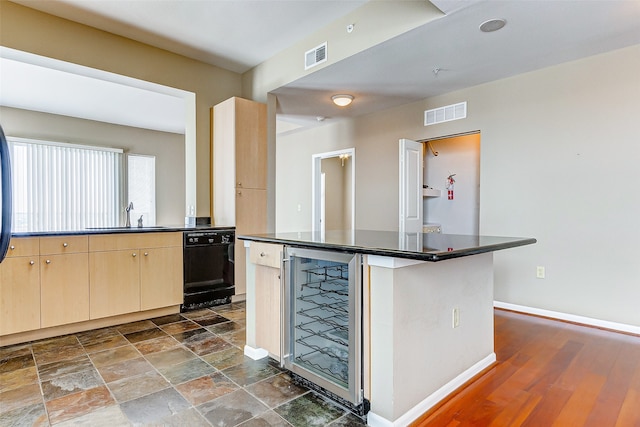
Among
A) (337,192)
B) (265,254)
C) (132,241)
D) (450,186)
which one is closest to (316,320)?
(265,254)

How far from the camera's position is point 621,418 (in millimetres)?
1736

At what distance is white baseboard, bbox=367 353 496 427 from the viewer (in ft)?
5.34

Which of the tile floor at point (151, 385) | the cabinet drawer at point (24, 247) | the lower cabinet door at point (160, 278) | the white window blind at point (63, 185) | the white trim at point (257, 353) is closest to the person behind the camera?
the tile floor at point (151, 385)

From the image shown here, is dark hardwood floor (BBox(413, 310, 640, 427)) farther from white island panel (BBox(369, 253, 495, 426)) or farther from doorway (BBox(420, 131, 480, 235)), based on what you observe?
doorway (BBox(420, 131, 480, 235))

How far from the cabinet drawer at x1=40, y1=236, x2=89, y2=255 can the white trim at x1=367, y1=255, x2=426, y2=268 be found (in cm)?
262

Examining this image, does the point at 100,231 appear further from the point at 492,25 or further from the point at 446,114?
the point at 446,114

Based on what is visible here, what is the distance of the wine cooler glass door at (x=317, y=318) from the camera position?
1.98m

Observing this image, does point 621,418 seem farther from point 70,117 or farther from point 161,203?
point 70,117

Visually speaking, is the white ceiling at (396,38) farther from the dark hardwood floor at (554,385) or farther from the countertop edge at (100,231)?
the dark hardwood floor at (554,385)

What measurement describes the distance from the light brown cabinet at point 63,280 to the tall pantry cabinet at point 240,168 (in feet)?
4.77

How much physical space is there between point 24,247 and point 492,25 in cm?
405

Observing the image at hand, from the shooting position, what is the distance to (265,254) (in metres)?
2.26

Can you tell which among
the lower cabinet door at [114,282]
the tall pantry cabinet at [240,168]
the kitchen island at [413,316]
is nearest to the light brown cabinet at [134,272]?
the lower cabinet door at [114,282]

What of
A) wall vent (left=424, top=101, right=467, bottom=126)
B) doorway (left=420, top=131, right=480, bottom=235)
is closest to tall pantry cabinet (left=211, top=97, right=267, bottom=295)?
wall vent (left=424, top=101, right=467, bottom=126)
